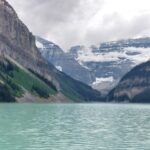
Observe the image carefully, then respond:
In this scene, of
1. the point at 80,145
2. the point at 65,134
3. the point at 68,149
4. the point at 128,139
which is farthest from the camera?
the point at 65,134

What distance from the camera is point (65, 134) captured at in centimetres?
9275

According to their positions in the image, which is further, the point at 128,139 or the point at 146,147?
the point at 128,139

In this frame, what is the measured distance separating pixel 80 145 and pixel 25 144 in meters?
9.13

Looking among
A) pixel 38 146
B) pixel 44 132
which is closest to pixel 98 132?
pixel 44 132

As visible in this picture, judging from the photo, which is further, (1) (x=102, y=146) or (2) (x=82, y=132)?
(2) (x=82, y=132)

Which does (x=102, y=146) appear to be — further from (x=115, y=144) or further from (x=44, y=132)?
(x=44, y=132)

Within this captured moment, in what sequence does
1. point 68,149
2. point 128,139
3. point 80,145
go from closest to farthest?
point 68,149 → point 80,145 → point 128,139

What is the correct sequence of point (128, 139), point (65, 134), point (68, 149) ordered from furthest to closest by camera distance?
point (65, 134)
point (128, 139)
point (68, 149)

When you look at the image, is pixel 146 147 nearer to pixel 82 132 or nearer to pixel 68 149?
pixel 68 149

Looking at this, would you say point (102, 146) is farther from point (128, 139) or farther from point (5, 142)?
point (5, 142)

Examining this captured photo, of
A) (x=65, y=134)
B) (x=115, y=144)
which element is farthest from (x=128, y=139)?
(x=65, y=134)

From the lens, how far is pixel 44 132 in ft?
314

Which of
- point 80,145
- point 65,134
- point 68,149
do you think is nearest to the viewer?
point 68,149

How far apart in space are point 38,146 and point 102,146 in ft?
34.6
